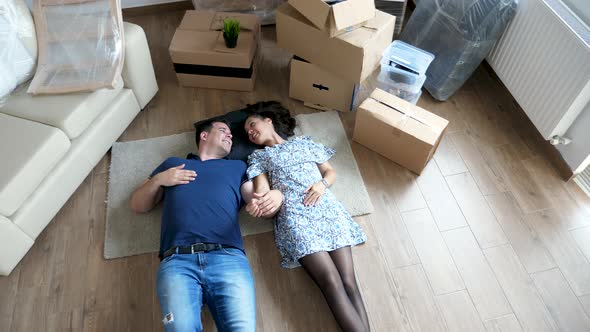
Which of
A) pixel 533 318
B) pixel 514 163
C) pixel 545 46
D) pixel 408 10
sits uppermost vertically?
pixel 545 46

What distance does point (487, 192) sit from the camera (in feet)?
6.81

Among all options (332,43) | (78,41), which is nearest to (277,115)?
(332,43)

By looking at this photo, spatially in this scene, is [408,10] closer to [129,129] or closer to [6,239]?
[129,129]

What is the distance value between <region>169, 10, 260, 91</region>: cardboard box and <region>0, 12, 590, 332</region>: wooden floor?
43 cm

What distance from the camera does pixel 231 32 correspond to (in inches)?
89.0

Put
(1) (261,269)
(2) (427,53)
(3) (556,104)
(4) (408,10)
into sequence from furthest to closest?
(4) (408,10) < (2) (427,53) < (3) (556,104) < (1) (261,269)

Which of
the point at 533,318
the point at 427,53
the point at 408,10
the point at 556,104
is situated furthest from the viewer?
the point at 408,10

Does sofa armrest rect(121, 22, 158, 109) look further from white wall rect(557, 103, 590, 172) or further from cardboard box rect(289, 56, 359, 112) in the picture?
white wall rect(557, 103, 590, 172)

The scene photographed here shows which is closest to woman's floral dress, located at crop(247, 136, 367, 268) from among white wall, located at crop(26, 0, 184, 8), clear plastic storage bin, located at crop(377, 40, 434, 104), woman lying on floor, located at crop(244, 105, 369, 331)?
woman lying on floor, located at crop(244, 105, 369, 331)

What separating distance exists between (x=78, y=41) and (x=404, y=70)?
171 centimetres

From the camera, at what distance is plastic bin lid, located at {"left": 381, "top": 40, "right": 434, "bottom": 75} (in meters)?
2.27

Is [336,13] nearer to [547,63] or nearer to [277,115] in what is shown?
[277,115]

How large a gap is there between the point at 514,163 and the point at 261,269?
1450mm

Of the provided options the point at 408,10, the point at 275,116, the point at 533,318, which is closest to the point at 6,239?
the point at 275,116
